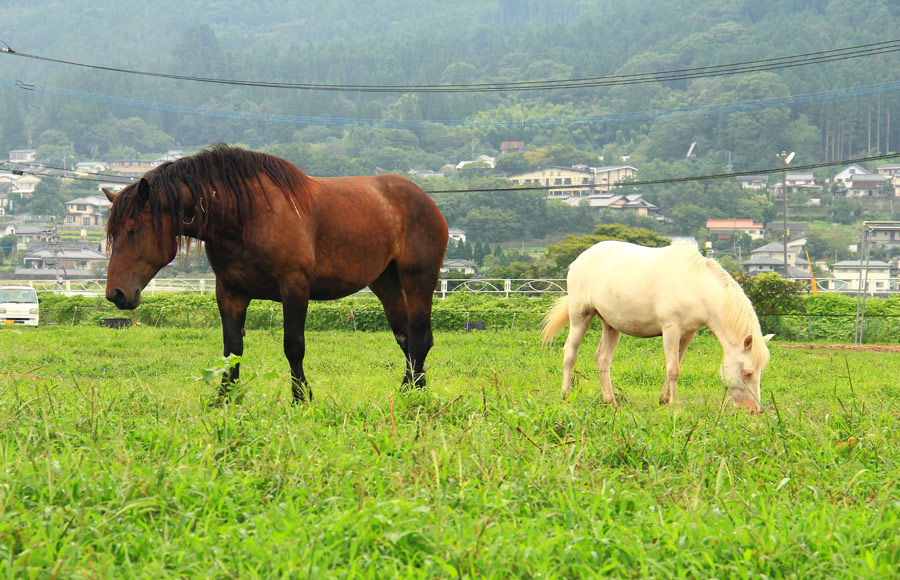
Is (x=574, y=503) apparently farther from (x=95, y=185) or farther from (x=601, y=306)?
(x=95, y=185)

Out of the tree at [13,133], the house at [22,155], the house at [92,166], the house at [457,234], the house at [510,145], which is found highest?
the tree at [13,133]

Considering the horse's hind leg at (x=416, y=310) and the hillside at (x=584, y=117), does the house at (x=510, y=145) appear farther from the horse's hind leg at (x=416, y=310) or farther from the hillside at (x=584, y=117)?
the horse's hind leg at (x=416, y=310)

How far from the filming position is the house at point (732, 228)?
340ft

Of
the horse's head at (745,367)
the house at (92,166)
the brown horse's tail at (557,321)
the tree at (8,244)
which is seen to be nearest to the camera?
the horse's head at (745,367)

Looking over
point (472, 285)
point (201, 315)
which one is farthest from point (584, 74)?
point (201, 315)

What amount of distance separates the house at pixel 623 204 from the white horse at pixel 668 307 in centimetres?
10376

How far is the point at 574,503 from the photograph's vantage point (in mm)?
3605

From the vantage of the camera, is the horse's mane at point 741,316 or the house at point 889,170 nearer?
the horse's mane at point 741,316

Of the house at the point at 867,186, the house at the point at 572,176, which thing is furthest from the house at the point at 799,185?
the house at the point at 572,176

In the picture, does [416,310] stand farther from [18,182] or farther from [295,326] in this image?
[18,182]

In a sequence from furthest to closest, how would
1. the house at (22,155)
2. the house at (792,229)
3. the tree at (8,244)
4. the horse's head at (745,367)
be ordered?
the house at (22,155)
the house at (792,229)
the tree at (8,244)
the horse's head at (745,367)

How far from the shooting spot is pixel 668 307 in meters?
7.94

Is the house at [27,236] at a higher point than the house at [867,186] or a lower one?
lower

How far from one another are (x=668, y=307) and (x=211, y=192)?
3.99 meters
